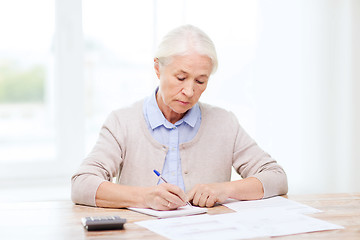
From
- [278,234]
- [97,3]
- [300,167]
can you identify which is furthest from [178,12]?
[278,234]

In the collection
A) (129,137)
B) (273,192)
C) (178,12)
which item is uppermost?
(178,12)

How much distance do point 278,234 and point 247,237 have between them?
0.09 meters

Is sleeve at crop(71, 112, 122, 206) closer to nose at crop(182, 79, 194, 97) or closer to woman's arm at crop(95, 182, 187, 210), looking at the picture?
woman's arm at crop(95, 182, 187, 210)

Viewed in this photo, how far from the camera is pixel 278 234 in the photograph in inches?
52.6

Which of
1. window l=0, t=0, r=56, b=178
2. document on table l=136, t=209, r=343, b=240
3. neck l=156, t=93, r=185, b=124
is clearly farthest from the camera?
window l=0, t=0, r=56, b=178

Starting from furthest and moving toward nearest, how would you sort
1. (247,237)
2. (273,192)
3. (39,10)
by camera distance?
(39,10) → (273,192) → (247,237)

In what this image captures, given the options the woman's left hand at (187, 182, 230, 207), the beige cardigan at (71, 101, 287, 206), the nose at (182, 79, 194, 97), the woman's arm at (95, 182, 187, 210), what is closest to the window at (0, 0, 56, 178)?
the beige cardigan at (71, 101, 287, 206)

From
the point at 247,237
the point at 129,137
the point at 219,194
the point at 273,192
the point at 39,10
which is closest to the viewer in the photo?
the point at 247,237

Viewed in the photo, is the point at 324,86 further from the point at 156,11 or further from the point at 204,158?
the point at 204,158

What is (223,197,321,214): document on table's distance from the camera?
1643mm

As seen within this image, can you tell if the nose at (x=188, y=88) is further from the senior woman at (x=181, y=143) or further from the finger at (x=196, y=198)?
the finger at (x=196, y=198)

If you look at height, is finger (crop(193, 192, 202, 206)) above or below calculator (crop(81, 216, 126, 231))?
below

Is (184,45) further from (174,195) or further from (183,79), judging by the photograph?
(174,195)

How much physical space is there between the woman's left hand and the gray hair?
50 cm
